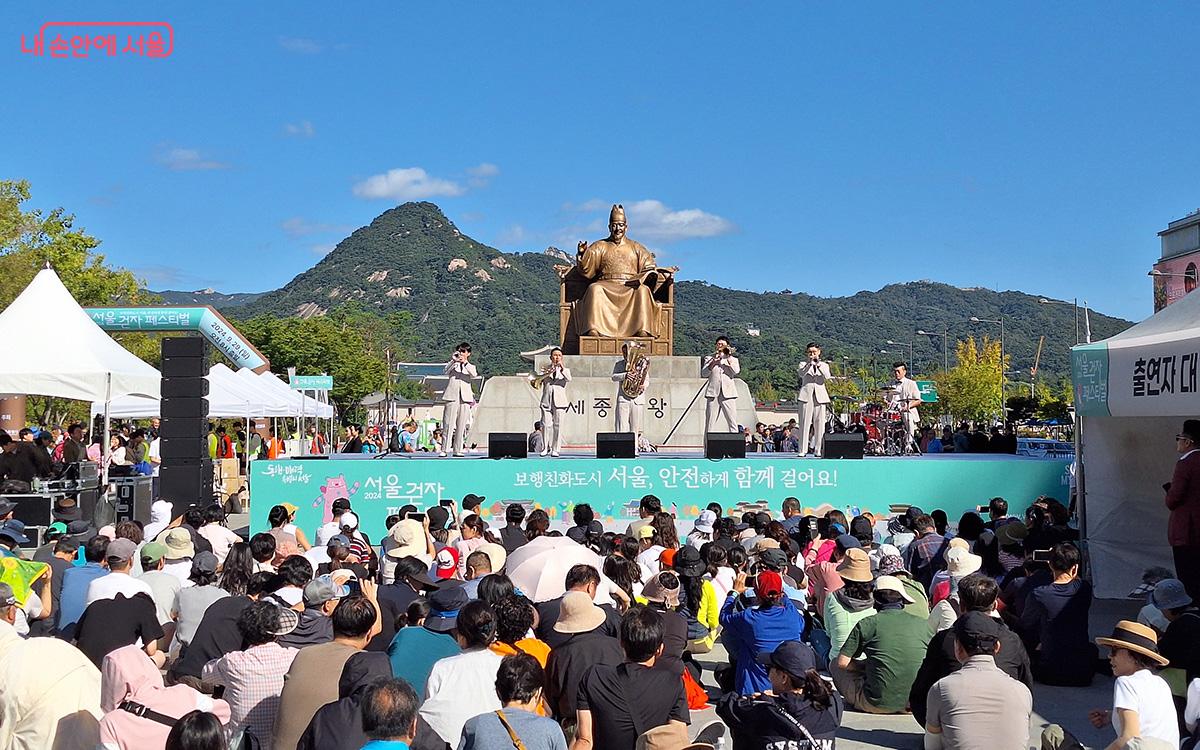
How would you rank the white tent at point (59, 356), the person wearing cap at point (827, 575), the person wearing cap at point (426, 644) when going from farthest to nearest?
the white tent at point (59, 356)
the person wearing cap at point (827, 575)
the person wearing cap at point (426, 644)

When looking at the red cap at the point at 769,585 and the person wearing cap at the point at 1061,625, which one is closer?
the red cap at the point at 769,585

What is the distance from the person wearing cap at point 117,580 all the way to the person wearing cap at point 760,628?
353 cm

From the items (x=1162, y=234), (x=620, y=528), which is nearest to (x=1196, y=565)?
(x=620, y=528)

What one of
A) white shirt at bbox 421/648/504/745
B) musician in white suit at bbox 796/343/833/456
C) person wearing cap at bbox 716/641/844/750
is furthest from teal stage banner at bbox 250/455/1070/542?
person wearing cap at bbox 716/641/844/750

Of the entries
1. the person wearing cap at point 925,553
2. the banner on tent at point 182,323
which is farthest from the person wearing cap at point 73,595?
the banner on tent at point 182,323

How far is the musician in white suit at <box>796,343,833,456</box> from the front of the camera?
644 inches

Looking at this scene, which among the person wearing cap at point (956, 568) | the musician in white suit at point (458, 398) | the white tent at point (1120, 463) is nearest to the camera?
the person wearing cap at point (956, 568)

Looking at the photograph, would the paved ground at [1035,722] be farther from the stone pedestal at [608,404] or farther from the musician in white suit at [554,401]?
the stone pedestal at [608,404]

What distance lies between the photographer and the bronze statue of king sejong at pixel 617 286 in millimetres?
21875

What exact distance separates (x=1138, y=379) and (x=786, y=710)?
670 cm

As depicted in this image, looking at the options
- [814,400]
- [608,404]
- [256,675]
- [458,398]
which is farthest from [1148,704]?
[608,404]

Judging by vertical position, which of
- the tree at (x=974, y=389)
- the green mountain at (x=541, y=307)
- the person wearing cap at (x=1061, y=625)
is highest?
the green mountain at (x=541, y=307)

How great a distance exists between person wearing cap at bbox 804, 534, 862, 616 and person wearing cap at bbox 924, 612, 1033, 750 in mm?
2653

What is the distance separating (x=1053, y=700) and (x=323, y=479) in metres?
10.0
